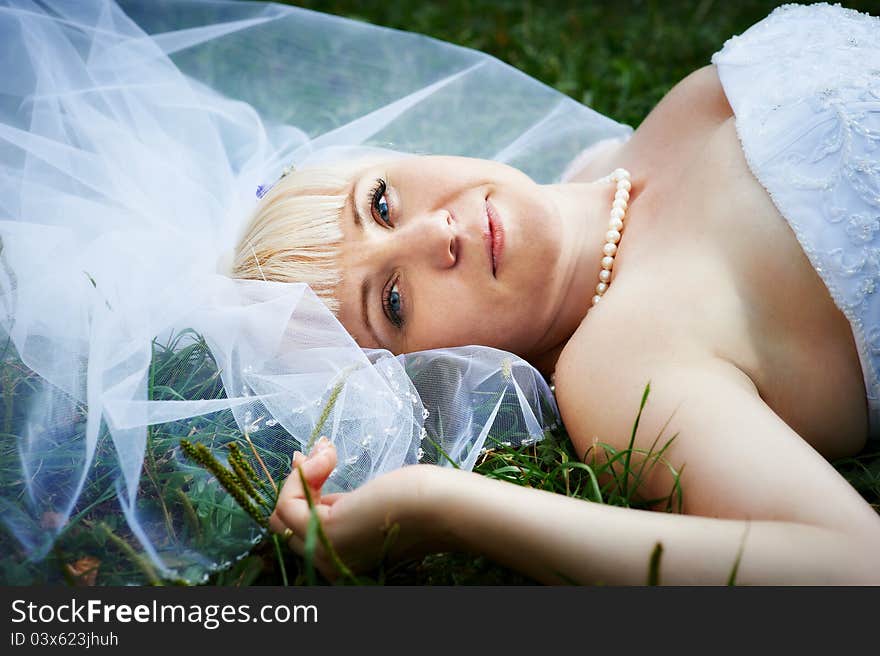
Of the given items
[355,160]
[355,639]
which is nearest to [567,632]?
[355,639]

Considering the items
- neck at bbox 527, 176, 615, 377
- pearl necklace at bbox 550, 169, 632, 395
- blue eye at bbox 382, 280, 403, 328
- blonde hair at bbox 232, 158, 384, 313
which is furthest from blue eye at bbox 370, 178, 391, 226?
pearl necklace at bbox 550, 169, 632, 395

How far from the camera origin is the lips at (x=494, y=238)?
262 centimetres

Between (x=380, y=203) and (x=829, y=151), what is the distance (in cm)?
138

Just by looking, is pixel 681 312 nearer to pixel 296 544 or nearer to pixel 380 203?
pixel 380 203

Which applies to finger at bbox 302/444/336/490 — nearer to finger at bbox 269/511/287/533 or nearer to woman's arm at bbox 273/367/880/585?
woman's arm at bbox 273/367/880/585

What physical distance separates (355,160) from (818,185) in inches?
63.3

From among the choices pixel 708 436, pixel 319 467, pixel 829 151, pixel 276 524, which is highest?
pixel 829 151

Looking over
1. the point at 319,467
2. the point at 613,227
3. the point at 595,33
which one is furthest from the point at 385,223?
the point at 595,33

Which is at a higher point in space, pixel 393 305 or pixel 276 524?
pixel 393 305

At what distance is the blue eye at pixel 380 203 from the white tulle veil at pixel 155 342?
0.40m

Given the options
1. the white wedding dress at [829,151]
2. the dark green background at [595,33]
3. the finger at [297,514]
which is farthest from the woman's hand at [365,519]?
the dark green background at [595,33]

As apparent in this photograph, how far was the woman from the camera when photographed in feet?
5.98

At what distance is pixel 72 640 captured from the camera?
1748mm

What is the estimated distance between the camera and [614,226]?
114 inches
